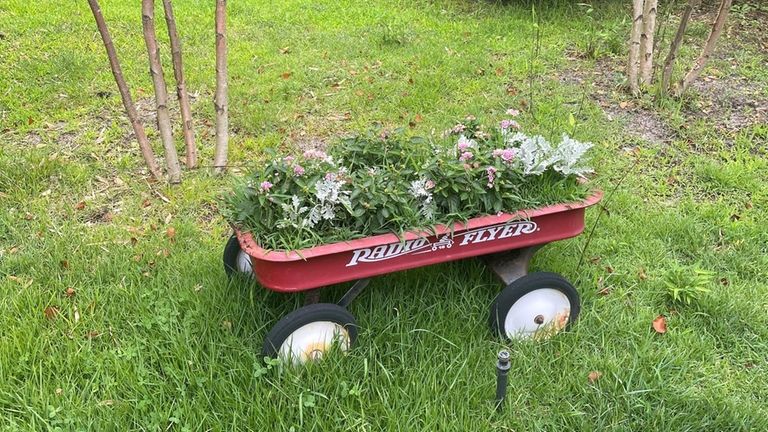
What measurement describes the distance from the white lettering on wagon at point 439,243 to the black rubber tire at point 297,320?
0.19m

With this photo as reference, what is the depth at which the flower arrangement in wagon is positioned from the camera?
233 centimetres

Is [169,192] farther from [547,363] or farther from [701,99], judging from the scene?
[701,99]

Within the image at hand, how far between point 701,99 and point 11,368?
479cm

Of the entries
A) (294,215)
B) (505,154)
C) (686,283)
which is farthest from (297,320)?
(686,283)

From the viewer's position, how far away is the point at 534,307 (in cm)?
260

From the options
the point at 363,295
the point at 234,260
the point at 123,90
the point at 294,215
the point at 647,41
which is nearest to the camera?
the point at 294,215

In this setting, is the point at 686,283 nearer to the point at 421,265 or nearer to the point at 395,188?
the point at 421,265

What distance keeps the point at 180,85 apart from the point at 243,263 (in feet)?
4.78

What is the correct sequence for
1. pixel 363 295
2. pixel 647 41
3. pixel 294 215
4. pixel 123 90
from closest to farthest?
pixel 294 215 → pixel 363 295 → pixel 123 90 → pixel 647 41

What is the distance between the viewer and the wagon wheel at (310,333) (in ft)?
7.56

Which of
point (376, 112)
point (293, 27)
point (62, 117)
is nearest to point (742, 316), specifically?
point (376, 112)

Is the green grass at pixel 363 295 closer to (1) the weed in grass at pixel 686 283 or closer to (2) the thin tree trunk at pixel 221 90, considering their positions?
(1) the weed in grass at pixel 686 283

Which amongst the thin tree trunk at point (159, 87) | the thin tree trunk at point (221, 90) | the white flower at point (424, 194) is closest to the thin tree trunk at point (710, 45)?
the white flower at point (424, 194)

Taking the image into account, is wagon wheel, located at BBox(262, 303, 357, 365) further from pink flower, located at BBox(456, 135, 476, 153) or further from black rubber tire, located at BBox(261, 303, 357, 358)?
pink flower, located at BBox(456, 135, 476, 153)
